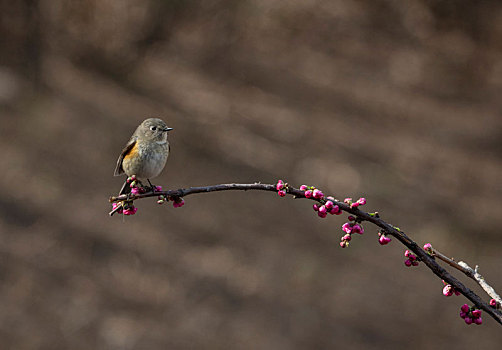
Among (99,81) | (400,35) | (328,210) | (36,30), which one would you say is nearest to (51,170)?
(99,81)

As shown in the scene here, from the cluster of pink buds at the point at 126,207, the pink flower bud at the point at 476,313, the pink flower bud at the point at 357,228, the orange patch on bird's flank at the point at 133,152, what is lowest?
the pink flower bud at the point at 476,313

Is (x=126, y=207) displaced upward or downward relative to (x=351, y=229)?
downward

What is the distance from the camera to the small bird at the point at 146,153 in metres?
3.54

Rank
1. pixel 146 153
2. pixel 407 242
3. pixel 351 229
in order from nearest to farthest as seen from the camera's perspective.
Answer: pixel 407 242 → pixel 351 229 → pixel 146 153

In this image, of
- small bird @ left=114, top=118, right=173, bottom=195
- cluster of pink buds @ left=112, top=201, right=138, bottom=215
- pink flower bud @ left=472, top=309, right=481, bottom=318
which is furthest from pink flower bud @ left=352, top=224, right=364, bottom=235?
small bird @ left=114, top=118, right=173, bottom=195

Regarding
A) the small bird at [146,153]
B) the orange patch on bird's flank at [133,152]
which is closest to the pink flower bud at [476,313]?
the small bird at [146,153]

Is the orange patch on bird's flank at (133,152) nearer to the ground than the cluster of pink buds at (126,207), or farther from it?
farther from it

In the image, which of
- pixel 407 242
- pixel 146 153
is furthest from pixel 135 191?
pixel 146 153

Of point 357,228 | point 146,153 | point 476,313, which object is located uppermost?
point 146,153

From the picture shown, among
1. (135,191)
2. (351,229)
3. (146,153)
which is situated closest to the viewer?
(351,229)

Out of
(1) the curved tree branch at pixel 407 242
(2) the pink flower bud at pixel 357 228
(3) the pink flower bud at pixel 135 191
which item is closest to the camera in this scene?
(1) the curved tree branch at pixel 407 242

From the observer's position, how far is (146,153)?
3.56 m

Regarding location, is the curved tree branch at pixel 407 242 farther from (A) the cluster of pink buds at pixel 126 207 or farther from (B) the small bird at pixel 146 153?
(B) the small bird at pixel 146 153

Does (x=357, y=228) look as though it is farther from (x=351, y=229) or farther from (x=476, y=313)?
(x=476, y=313)
